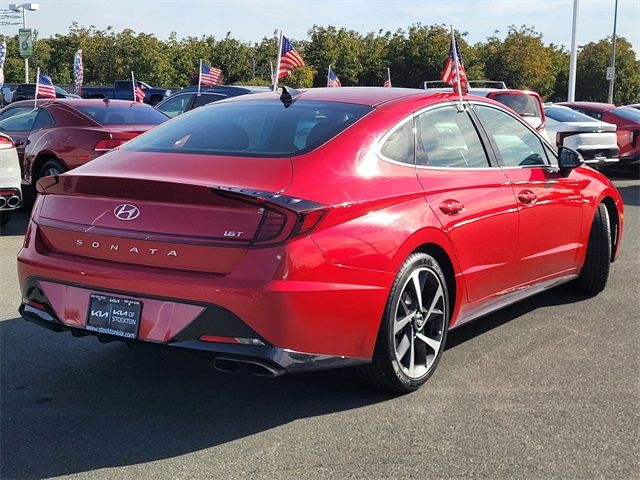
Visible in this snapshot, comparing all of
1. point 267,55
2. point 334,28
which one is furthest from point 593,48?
point 267,55

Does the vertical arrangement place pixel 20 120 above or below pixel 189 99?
below

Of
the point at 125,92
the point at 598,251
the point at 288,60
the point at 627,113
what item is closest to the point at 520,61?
the point at 125,92

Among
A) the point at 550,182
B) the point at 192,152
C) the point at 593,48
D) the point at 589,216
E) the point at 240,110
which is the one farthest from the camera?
the point at 593,48

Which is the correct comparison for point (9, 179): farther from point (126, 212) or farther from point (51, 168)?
point (126, 212)

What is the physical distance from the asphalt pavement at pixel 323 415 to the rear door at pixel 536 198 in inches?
21.4

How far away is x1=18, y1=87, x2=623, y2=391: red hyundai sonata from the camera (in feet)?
11.1

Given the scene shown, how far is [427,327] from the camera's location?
4164 mm

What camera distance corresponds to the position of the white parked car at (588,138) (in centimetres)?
1416

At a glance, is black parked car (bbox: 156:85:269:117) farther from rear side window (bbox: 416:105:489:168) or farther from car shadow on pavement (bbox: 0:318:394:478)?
car shadow on pavement (bbox: 0:318:394:478)

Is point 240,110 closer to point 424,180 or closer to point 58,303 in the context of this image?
point 424,180

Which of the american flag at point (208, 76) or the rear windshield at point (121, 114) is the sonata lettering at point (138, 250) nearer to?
the rear windshield at point (121, 114)

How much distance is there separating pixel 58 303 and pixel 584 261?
12.9 feet

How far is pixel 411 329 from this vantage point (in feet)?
13.2

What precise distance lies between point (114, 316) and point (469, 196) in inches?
82.4
